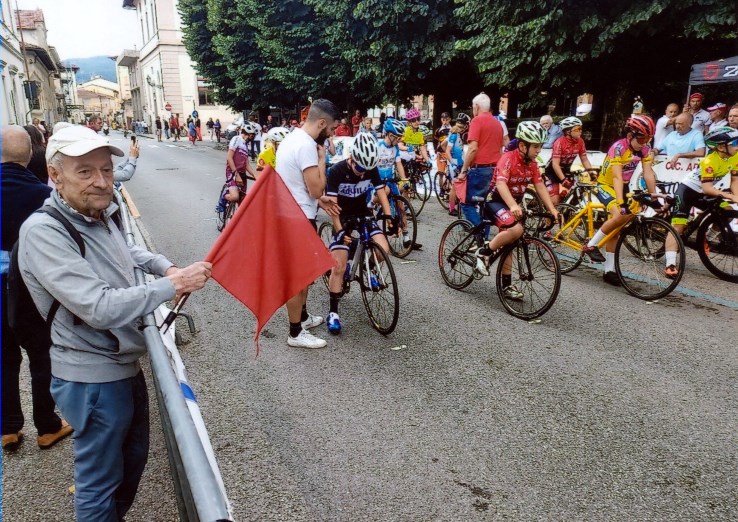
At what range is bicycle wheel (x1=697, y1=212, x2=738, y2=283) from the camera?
6.90 metres

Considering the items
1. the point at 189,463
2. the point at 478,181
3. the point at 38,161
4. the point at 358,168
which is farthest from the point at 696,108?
the point at 189,463

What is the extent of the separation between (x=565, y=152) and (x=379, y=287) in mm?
5048

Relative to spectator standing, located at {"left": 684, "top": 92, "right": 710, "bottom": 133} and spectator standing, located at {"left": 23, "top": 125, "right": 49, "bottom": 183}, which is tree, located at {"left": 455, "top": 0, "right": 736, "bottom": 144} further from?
spectator standing, located at {"left": 23, "top": 125, "right": 49, "bottom": 183}

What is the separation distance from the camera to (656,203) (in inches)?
247

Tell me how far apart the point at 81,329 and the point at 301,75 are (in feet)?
78.9

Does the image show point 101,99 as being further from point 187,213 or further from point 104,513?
point 104,513

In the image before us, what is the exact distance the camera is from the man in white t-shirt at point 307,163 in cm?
473

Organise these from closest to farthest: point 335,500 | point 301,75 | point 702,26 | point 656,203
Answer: point 335,500 → point 656,203 → point 702,26 → point 301,75

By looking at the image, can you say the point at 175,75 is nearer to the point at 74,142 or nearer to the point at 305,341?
the point at 305,341

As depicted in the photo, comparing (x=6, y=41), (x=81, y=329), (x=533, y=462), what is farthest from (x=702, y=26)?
(x=6, y=41)

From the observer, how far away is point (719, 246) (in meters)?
7.07

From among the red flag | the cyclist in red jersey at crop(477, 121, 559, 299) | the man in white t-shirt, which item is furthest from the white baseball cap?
the cyclist in red jersey at crop(477, 121, 559, 299)

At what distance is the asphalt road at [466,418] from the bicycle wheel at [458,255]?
0.50 meters

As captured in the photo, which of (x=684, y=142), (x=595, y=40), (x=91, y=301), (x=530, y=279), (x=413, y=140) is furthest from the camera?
(x=413, y=140)
